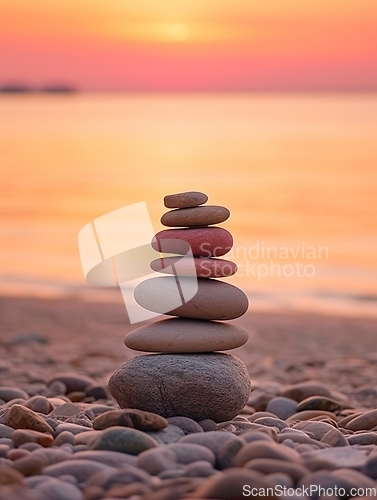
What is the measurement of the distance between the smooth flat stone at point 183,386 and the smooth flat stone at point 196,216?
959mm

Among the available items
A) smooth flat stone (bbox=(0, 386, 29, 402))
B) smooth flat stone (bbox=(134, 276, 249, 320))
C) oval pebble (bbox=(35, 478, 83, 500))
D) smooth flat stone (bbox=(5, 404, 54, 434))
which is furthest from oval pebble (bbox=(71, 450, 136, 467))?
smooth flat stone (bbox=(0, 386, 29, 402))

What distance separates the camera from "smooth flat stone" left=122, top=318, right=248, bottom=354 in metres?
5.72

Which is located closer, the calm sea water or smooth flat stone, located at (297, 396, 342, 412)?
smooth flat stone, located at (297, 396, 342, 412)

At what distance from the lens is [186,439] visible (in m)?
4.75

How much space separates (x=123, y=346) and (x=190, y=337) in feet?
19.0

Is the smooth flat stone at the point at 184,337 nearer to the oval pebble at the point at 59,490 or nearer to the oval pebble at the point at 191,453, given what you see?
the oval pebble at the point at 191,453

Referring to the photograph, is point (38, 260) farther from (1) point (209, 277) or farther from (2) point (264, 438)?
(2) point (264, 438)

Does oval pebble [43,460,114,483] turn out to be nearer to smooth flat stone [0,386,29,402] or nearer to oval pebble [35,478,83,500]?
oval pebble [35,478,83,500]

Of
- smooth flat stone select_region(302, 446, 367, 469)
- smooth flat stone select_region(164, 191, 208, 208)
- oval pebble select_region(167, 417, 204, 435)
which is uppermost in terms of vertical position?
smooth flat stone select_region(164, 191, 208, 208)

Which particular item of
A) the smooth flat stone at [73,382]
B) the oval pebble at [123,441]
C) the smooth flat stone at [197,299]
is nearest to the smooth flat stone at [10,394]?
the smooth flat stone at [73,382]

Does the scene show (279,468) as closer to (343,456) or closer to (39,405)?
(343,456)

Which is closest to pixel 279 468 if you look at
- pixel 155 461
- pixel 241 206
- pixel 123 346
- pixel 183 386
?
pixel 155 461

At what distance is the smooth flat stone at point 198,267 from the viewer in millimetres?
5883

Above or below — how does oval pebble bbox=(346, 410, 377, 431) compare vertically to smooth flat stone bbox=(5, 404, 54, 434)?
below
